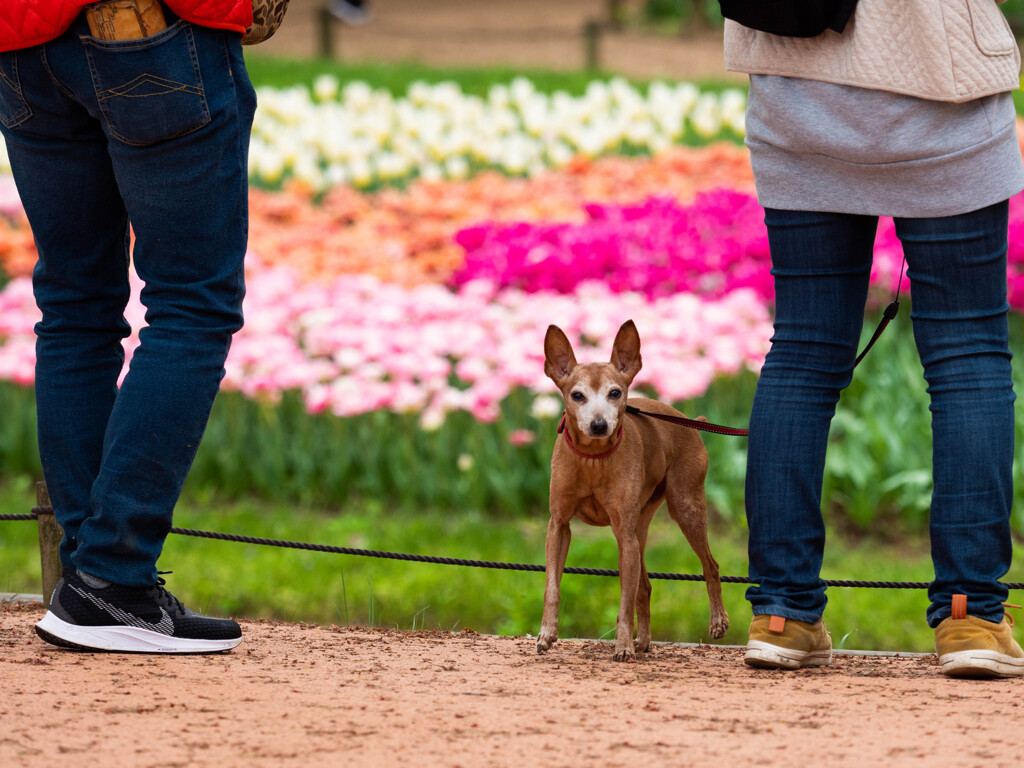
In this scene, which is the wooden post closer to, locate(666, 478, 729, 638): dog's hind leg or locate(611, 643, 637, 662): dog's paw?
locate(666, 478, 729, 638): dog's hind leg

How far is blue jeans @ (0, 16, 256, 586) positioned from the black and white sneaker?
0.04 metres

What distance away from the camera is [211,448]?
554 centimetres

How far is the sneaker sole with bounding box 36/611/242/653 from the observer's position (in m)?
2.67

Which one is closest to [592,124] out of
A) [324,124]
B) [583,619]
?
[324,124]

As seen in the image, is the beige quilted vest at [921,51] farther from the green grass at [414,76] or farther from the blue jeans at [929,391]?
the green grass at [414,76]

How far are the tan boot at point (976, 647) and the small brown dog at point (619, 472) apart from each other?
0.48 meters

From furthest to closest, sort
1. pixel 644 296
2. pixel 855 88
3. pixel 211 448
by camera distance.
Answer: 1. pixel 644 296
2. pixel 211 448
3. pixel 855 88

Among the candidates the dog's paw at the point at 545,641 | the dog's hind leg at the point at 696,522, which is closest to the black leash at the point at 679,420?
the dog's hind leg at the point at 696,522

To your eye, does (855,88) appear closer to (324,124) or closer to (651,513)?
(651,513)

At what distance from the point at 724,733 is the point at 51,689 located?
1163 millimetres

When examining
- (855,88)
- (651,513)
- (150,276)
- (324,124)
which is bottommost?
(651,513)

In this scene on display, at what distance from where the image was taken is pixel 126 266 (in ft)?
9.19

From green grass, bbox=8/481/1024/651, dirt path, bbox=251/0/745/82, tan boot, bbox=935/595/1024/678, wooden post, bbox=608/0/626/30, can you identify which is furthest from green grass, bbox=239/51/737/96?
tan boot, bbox=935/595/1024/678

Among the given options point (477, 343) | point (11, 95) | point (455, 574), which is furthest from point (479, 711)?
point (477, 343)
